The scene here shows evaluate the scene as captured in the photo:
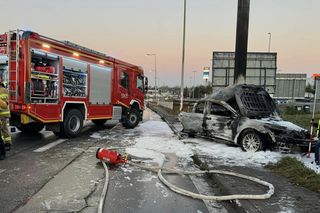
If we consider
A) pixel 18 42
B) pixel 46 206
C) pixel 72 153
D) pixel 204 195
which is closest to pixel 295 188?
pixel 204 195

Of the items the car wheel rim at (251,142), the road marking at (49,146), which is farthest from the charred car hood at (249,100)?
the road marking at (49,146)

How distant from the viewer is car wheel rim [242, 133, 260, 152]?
902 centimetres

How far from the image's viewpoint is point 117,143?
10.8 m

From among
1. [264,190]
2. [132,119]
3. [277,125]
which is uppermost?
[277,125]

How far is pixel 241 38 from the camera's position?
14297 mm

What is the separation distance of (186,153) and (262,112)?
2.86 meters

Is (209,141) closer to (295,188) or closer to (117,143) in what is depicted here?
(117,143)

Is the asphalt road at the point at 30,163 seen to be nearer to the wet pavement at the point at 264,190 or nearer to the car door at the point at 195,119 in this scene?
the wet pavement at the point at 264,190

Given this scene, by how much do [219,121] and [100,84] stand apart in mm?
5208

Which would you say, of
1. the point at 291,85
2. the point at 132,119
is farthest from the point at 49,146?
the point at 291,85

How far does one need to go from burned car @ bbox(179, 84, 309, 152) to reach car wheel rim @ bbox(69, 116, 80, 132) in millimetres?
3840

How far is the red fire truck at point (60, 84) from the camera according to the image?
9.41 m

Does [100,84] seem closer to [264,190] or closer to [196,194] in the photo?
[196,194]

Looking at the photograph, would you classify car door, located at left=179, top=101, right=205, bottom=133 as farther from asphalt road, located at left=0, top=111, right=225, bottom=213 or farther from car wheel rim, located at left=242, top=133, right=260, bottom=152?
asphalt road, located at left=0, top=111, right=225, bottom=213
